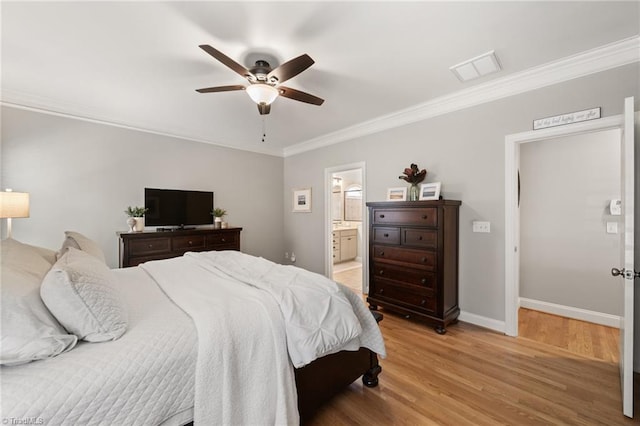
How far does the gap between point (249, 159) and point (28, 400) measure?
4.55 metres

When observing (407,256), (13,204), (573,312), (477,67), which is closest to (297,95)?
(477,67)

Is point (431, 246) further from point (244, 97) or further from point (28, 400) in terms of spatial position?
point (28, 400)

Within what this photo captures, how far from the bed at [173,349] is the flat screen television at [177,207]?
241cm

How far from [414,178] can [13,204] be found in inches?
165

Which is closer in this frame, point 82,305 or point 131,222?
point 82,305

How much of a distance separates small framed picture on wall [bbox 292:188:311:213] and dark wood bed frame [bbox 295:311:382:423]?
3.27 meters

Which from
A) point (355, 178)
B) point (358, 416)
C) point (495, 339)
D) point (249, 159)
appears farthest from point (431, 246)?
point (355, 178)

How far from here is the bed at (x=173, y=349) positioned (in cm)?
90

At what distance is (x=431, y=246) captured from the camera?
2.80m

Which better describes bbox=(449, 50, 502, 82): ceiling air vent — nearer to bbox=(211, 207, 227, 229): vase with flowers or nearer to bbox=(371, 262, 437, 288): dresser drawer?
bbox=(371, 262, 437, 288): dresser drawer

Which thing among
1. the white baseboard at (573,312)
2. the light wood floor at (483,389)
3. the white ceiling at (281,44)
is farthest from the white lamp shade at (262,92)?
the white baseboard at (573,312)

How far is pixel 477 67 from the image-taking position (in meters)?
2.39

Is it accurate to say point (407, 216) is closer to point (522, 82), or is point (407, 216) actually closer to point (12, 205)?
point (522, 82)

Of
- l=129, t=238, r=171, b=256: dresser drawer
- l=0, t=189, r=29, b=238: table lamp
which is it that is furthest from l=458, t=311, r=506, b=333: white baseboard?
l=0, t=189, r=29, b=238: table lamp
